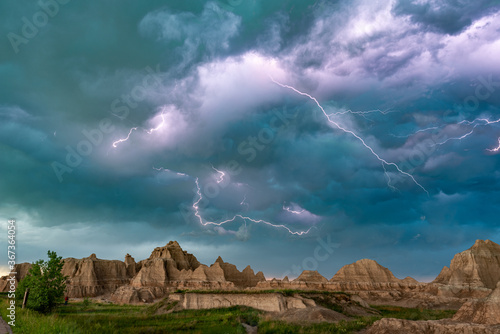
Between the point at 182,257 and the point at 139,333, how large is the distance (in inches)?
4439

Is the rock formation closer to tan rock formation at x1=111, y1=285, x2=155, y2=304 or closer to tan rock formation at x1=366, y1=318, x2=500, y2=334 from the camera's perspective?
tan rock formation at x1=111, y1=285, x2=155, y2=304

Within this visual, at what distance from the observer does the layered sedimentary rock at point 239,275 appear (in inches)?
5128

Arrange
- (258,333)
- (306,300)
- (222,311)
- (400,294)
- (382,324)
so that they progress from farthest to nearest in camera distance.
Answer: (400,294)
(306,300)
(222,311)
(258,333)
(382,324)

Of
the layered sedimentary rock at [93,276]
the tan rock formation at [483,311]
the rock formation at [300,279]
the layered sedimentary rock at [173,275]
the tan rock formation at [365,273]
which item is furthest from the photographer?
the tan rock formation at [365,273]

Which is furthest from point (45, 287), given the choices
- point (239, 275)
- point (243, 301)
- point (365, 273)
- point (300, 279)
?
point (365, 273)

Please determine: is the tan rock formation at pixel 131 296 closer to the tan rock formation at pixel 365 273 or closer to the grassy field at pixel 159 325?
the grassy field at pixel 159 325

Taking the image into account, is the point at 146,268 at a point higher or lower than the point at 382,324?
higher

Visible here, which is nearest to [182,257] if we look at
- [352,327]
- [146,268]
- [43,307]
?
[146,268]

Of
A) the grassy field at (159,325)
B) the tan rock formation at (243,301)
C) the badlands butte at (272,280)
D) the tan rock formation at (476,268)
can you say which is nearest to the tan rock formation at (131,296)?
the badlands butte at (272,280)

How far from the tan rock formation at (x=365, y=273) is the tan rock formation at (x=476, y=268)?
17.4 meters

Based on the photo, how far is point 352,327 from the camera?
29203mm

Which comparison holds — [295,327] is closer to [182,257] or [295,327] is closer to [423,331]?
[423,331]

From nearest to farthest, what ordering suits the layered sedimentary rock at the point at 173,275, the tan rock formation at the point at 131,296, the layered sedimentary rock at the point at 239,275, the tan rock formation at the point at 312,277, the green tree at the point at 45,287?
the green tree at the point at 45,287 → the tan rock formation at the point at 131,296 → the layered sedimentary rock at the point at 173,275 → the tan rock formation at the point at 312,277 → the layered sedimentary rock at the point at 239,275

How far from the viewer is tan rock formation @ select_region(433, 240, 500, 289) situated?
10219 centimetres
